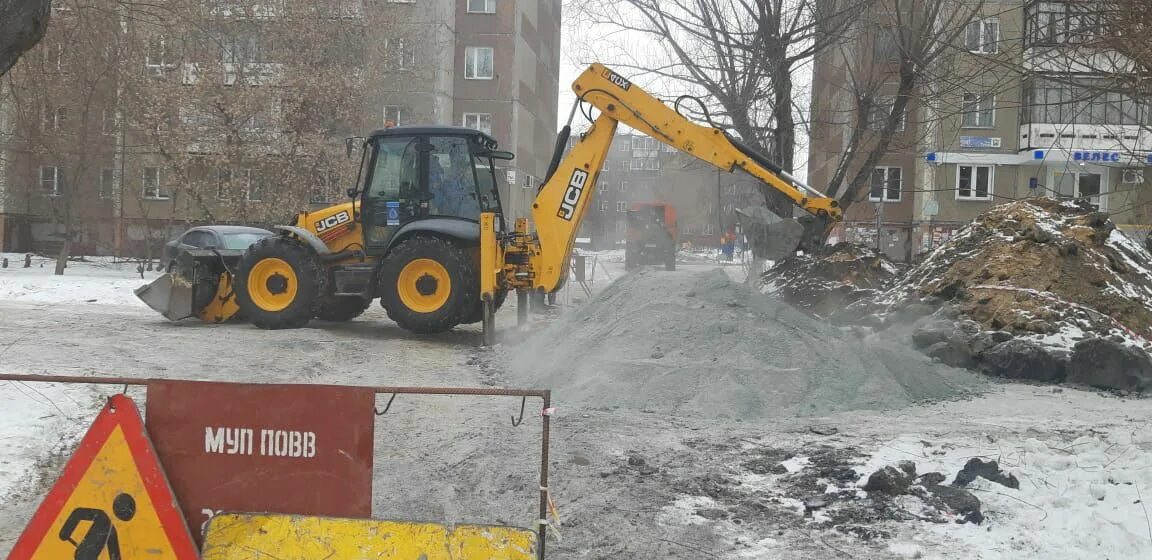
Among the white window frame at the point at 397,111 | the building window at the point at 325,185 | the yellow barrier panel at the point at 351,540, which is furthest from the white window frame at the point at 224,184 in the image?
the yellow barrier panel at the point at 351,540

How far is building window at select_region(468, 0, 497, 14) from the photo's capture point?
41438mm

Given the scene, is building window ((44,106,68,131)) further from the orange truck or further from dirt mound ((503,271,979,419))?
the orange truck

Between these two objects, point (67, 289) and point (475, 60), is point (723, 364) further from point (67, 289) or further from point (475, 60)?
point (475, 60)

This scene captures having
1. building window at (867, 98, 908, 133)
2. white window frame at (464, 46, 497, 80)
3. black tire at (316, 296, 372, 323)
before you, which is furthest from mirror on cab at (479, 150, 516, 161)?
white window frame at (464, 46, 497, 80)

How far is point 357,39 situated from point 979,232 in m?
18.3

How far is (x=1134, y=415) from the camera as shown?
9.08 metres

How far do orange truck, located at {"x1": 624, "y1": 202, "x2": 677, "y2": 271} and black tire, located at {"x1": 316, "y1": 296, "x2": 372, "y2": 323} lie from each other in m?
25.9

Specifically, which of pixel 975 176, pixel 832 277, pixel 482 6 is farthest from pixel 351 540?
pixel 975 176

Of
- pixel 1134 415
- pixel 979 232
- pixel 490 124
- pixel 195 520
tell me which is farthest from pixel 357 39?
pixel 195 520

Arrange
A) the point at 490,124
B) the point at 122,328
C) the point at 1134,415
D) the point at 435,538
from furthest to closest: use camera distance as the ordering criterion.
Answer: the point at 490,124
the point at 122,328
the point at 1134,415
the point at 435,538

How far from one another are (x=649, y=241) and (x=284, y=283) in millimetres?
30142

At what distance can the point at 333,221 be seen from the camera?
1405 centimetres

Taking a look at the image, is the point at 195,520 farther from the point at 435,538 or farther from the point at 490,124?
the point at 490,124

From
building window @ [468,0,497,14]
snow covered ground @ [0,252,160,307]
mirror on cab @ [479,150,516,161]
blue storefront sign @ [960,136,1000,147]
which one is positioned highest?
building window @ [468,0,497,14]
